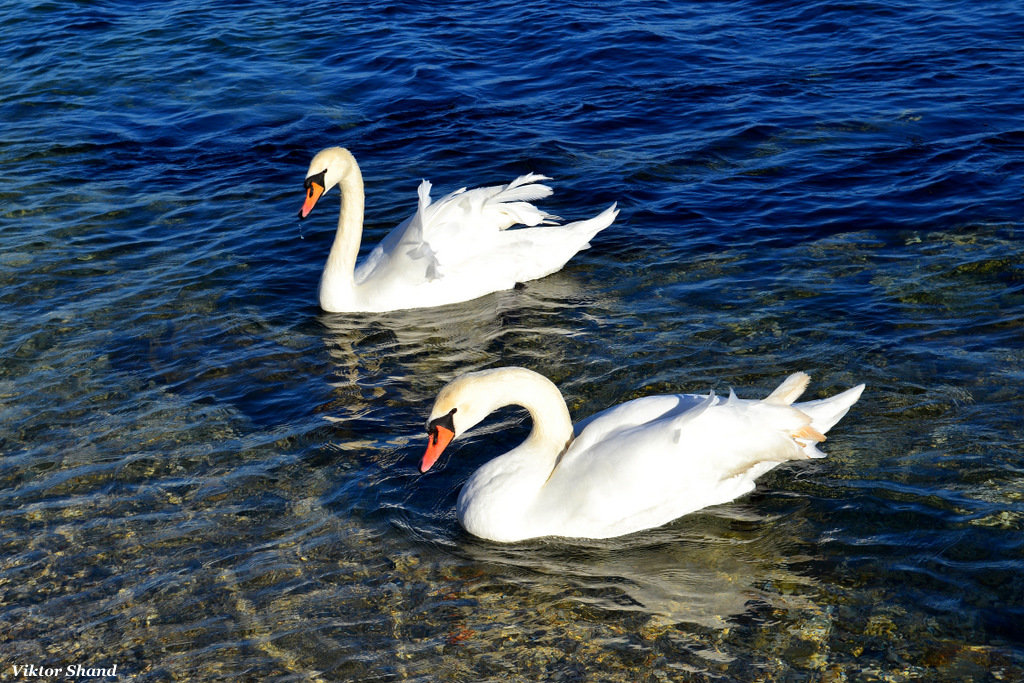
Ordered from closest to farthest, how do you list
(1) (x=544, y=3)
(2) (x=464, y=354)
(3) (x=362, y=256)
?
(2) (x=464, y=354), (3) (x=362, y=256), (1) (x=544, y=3)

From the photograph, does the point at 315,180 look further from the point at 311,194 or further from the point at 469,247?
the point at 469,247

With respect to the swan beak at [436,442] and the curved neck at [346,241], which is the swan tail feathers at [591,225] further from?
the swan beak at [436,442]

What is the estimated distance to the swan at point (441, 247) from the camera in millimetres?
9547

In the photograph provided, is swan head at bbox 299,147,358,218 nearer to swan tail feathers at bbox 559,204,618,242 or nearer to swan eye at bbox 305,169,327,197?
swan eye at bbox 305,169,327,197

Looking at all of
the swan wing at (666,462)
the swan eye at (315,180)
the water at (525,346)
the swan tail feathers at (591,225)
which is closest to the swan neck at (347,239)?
the swan eye at (315,180)

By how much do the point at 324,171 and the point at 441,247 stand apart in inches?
50.2

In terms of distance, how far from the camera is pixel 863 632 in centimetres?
541

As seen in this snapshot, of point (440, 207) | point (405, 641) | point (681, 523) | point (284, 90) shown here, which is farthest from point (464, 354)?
point (284, 90)

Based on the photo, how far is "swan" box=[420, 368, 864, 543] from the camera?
6.15 metres

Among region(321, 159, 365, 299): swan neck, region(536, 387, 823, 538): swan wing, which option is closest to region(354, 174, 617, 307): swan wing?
region(321, 159, 365, 299): swan neck

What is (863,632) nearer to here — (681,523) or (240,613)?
(681,523)

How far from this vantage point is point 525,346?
28.7 ft

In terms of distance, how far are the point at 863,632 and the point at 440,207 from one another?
17.7 ft

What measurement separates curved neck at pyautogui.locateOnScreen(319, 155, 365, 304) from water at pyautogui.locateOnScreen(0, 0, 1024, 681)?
0.34m
